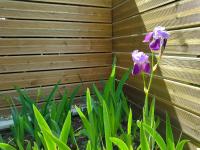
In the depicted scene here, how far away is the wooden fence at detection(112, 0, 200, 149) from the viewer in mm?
1240

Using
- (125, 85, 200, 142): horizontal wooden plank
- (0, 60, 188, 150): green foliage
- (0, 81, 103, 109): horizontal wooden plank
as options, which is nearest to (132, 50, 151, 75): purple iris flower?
(0, 60, 188, 150): green foliage

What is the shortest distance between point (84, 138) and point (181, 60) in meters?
0.86

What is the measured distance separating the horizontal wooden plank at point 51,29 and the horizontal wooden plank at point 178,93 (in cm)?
92

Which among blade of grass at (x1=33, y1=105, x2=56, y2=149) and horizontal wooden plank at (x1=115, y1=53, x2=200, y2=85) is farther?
horizontal wooden plank at (x1=115, y1=53, x2=200, y2=85)

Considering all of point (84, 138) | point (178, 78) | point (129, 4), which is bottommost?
point (84, 138)

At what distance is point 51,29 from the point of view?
2082 millimetres

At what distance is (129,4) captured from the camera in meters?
1.97

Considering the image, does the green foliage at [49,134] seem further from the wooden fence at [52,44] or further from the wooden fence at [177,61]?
the wooden fence at [52,44]

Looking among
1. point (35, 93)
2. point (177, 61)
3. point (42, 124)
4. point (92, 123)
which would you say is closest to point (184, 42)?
point (177, 61)

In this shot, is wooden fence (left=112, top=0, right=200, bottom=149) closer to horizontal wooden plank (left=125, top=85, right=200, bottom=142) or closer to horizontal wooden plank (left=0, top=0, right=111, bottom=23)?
horizontal wooden plank (left=125, top=85, right=200, bottom=142)

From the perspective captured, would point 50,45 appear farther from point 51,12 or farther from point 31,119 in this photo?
point 31,119

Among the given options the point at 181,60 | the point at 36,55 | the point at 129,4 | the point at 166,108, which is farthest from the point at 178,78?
the point at 36,55

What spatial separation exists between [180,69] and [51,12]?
1300mm

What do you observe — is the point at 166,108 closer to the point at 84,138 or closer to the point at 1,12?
the point at 84,138
